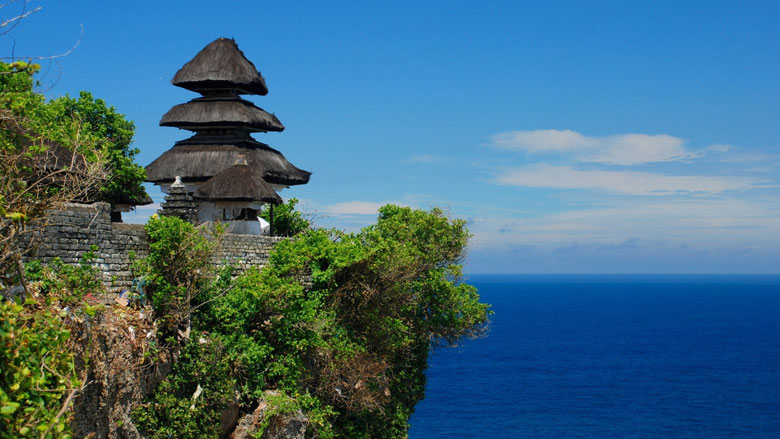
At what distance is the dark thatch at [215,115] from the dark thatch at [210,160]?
0.56 m

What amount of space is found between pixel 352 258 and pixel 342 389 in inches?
148

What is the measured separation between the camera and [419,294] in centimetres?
2972

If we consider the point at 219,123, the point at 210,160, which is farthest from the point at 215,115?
the point at 210,160

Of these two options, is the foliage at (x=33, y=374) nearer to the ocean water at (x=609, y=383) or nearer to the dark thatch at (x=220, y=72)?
the dark thatch at (x=220, y=72)

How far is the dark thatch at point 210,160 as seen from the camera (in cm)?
2831

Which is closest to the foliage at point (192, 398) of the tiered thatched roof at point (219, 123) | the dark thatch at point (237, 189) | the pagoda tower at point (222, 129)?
the dark thatch at point (237, 189)

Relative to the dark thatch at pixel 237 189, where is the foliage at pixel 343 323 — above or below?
below

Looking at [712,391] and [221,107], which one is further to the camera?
[712,391]

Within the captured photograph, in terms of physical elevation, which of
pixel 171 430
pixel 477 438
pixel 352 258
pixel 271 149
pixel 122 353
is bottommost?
pixel 477 438

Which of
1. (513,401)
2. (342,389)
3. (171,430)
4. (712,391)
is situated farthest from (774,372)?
(171,430)

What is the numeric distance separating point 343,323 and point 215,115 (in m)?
9.41

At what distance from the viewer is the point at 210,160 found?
2841 centimetres

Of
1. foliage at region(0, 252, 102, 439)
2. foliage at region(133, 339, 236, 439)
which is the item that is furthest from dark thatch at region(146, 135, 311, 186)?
foliage at region(0, 252, 102, 439)

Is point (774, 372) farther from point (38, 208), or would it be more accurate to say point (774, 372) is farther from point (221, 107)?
point (38, 208)
